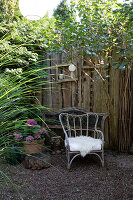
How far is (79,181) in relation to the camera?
96.7 inches

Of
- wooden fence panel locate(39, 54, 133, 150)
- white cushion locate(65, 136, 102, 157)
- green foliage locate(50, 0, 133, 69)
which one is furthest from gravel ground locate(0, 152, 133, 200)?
green foliage locate(50, 0, 133, 69)

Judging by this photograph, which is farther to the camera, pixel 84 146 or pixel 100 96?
pixel 100 96

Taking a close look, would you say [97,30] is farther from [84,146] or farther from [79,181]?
[79,181]

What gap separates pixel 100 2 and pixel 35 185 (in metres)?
2.78

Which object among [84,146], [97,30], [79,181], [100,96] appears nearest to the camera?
[79,181]

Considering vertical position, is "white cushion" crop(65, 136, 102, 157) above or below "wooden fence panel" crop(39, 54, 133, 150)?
below

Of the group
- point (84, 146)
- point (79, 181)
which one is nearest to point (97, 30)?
point (84, 146)

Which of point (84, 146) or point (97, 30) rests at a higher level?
point (97, 30)

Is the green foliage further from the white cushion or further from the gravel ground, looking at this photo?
the gravel ground

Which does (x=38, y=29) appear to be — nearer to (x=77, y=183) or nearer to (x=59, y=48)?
(x=59, y=48)

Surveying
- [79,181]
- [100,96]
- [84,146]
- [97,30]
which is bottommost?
[79,181]

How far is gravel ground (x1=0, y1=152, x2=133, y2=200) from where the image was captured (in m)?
2.07

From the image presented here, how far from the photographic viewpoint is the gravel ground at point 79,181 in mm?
2066

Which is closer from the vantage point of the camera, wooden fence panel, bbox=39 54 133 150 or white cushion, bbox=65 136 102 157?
white cushion, bbox=65 136 102 157
